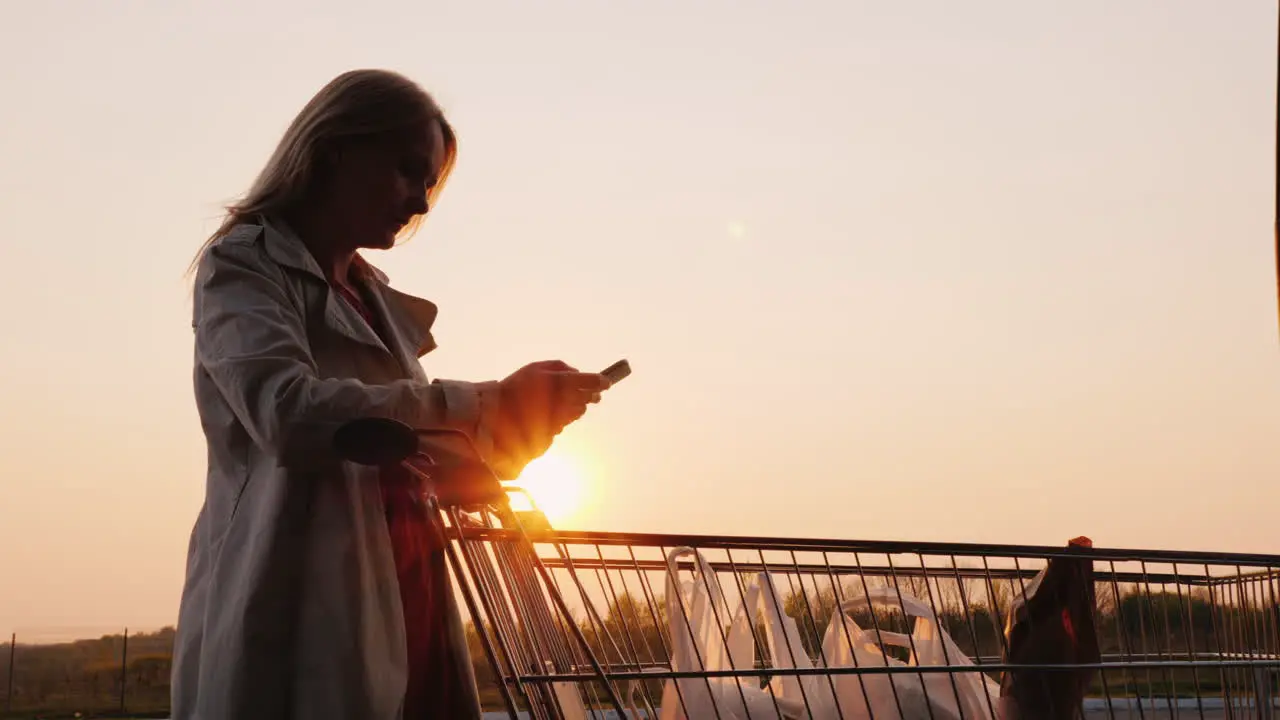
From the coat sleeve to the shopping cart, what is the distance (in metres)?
0.10

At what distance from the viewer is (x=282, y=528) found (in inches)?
72.0

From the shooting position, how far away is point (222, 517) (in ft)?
6.36

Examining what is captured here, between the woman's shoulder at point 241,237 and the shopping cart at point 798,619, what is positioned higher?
the woman's shoulder at point 241,237

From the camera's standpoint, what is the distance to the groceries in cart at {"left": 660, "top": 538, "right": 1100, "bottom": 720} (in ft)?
7.79

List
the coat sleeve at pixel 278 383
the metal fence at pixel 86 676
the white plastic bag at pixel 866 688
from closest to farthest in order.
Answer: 1. the coat sleeve at pixel 278 383
2. the white plastic bag at pixel 866 688
3. the metal fence at pixel 86 676

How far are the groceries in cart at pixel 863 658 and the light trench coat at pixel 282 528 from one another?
1.78 ft

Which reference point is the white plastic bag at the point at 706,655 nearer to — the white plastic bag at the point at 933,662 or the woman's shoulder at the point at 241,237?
the white plastic bag at the point at 933,662

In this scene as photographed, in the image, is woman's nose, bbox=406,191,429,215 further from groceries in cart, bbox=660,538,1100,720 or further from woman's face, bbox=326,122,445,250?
groceries in cart, bbox=660,538,1100,720

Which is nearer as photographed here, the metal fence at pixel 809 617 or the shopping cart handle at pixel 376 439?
the shopping cart handle at pixel 376 439

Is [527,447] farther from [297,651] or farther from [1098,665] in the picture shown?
[1098,665]

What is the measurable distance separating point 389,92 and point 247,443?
0.62 m

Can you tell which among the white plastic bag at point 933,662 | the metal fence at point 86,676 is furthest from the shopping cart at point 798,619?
the metal fence at point 86,676

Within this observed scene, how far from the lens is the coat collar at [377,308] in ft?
6.74

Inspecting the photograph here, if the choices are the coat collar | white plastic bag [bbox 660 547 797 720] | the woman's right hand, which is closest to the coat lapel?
the coat collar
